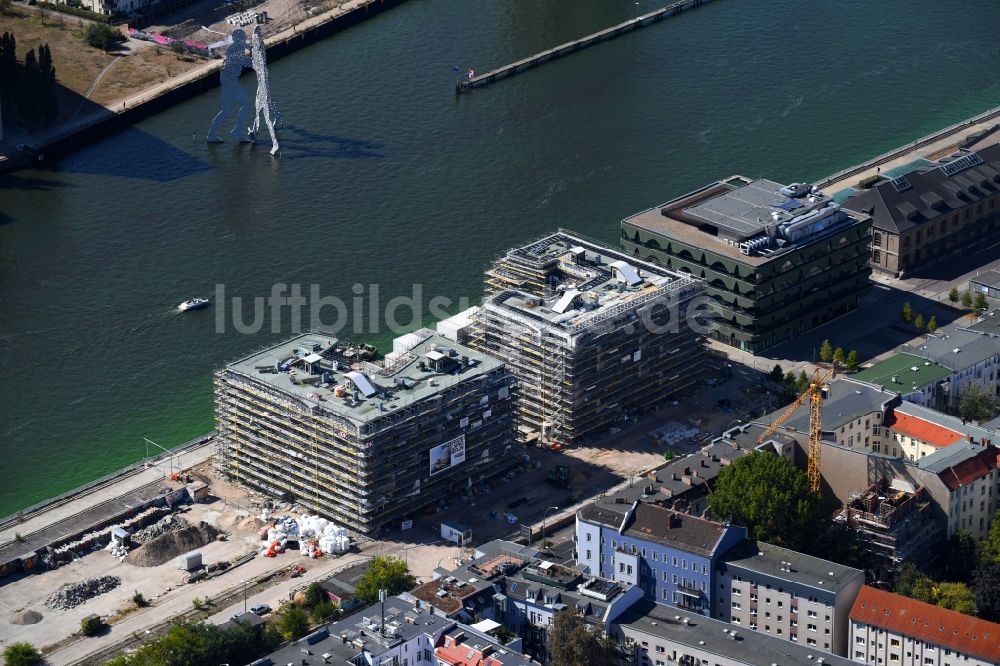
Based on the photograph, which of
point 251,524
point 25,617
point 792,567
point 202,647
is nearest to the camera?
point 202,647

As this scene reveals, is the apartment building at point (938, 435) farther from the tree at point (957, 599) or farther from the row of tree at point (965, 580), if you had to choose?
the tree at point (957, 599)

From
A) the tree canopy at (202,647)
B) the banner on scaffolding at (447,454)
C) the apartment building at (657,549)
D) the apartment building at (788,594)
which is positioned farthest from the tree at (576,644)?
the banner on scaffolding at (447,454)

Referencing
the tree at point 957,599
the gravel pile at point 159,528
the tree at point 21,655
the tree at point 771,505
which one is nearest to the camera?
the tree at point 21,655

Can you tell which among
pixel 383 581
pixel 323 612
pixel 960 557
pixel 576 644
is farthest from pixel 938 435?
pixel 323 612

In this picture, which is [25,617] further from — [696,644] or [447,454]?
[696,644]

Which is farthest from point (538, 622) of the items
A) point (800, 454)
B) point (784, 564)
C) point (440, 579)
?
point (800, 454)

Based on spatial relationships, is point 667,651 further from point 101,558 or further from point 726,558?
point 101,558

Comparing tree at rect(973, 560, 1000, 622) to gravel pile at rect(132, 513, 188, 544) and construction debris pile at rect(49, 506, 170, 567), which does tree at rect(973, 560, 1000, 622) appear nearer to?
gravel pile at rect(132, 513, 188, 544)
